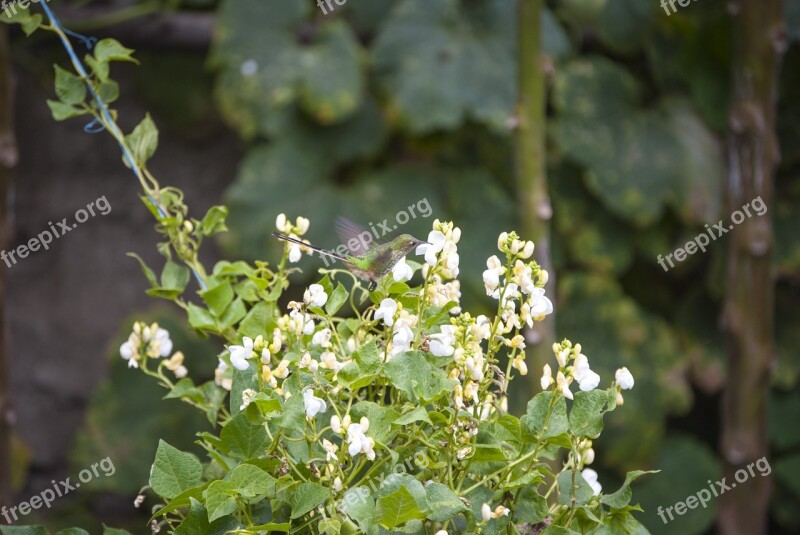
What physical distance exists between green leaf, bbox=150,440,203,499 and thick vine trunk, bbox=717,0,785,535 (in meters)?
1.27

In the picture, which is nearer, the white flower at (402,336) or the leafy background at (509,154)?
the white flower at (402,336)

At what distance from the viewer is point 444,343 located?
0.53 metres

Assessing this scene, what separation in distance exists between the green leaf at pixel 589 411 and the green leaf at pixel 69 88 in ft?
1.60

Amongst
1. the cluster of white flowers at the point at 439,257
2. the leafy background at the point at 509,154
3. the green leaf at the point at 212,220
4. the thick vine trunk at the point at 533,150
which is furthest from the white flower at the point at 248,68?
the cluster of white flowers at the point at 439,257

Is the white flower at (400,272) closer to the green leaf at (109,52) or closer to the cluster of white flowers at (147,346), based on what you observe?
the cluster of white flowers at (147,346)

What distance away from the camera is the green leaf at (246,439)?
1.76 ft

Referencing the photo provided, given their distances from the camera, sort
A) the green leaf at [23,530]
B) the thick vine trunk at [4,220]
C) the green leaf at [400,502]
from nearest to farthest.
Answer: the green leaf at [400,502]
the green leaf at [23,530]
the thick vine trunk at [4,220]

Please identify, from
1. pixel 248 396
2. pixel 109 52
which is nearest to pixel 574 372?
pixel 248 396

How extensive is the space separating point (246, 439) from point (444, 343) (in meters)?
0.15

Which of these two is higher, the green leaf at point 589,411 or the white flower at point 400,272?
the white flower at point 400,272

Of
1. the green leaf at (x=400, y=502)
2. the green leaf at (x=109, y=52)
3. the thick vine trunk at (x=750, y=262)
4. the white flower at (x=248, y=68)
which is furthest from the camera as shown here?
the white flower at (x=248, y=68)

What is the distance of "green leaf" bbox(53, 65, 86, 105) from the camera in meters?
0.69

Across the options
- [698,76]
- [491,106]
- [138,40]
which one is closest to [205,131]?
[138,40]

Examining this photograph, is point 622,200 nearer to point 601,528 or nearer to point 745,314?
point 745,314
